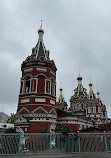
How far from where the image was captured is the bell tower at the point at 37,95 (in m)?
20.0

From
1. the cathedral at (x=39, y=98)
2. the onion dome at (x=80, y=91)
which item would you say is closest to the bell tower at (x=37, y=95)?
the cathedral at (x=39, y=98)

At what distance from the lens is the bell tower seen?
20.0m

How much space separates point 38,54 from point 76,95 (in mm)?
25048

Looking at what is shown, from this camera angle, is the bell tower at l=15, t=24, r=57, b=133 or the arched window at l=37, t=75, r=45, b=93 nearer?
the bell tower at l=15, t=24, r=57, b=133

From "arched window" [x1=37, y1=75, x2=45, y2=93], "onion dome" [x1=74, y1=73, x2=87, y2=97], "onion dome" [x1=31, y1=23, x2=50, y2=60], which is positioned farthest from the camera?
"onion dome" [x1=74, y1=73, x2=87, y2=97]

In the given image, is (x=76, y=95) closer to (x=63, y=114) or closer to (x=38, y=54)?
(x=63, y=114)

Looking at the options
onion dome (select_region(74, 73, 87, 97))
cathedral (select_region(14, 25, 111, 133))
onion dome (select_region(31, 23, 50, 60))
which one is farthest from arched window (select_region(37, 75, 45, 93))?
onion dome (select_region(74, 73, 87, 97))

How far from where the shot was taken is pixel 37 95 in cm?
2159

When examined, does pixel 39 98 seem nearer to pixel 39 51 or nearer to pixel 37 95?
pixel 37 95

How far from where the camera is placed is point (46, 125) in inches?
786

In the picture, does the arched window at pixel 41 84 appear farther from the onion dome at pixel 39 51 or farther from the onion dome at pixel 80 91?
the onion dome at pixel 80 91

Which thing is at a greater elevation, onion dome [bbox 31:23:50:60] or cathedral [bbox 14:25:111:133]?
onion dome [bbox 31:23:50:60]

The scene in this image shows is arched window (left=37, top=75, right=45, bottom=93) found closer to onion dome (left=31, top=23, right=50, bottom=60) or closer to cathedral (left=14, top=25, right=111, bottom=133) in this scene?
cathedral (left=14, top=25, right=111, bottom=133)

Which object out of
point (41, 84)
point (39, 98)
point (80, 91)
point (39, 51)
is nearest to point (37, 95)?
point (39, 98)
